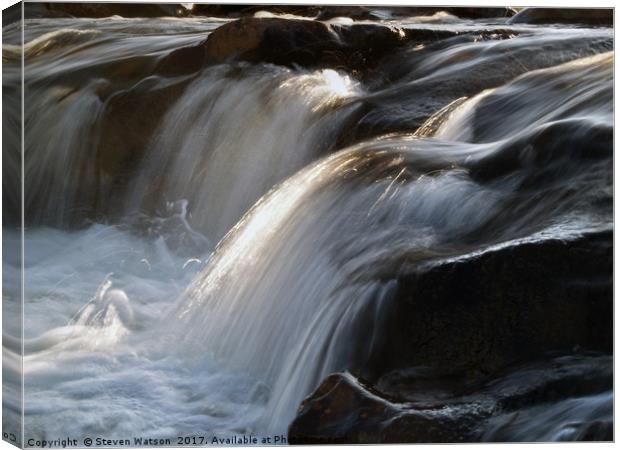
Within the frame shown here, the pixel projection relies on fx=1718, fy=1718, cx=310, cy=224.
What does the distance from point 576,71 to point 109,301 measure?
6.50 ft

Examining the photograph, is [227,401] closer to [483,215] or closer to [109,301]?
[109,301]

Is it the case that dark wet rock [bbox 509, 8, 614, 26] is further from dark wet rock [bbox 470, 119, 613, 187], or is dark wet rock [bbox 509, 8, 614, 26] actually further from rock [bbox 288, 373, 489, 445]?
rock [bbox 288, 373, 489, 445]

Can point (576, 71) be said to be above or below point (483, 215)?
above

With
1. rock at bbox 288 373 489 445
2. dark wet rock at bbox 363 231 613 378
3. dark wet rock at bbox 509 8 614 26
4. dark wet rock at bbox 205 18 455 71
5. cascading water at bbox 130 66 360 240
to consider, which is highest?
dark wet rock at bbox 509 8 614 26

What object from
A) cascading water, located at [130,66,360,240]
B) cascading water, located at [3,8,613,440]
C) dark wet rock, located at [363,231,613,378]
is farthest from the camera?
cascading water, located at [130,66,360,240]

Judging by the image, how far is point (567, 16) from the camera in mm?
6668

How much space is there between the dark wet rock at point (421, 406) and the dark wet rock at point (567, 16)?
4.39ft

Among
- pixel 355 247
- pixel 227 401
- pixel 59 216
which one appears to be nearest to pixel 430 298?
pixel 355 247

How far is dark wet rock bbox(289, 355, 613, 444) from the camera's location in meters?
6.23

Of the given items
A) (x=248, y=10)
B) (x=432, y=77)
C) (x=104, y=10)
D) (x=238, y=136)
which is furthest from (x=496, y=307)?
(x=104, y=10)

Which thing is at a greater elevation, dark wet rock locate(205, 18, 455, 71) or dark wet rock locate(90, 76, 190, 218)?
dark wet rock locate(205, 18, 455, 71)

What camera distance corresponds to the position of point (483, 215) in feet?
20.9

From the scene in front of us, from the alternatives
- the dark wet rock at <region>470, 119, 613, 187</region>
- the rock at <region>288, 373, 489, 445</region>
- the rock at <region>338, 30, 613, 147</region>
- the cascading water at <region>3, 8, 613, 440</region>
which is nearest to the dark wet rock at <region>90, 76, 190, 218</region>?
the cascading water at <region>3, 8, 613, 440</region>

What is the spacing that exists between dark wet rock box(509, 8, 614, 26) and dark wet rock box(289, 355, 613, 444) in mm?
1338
